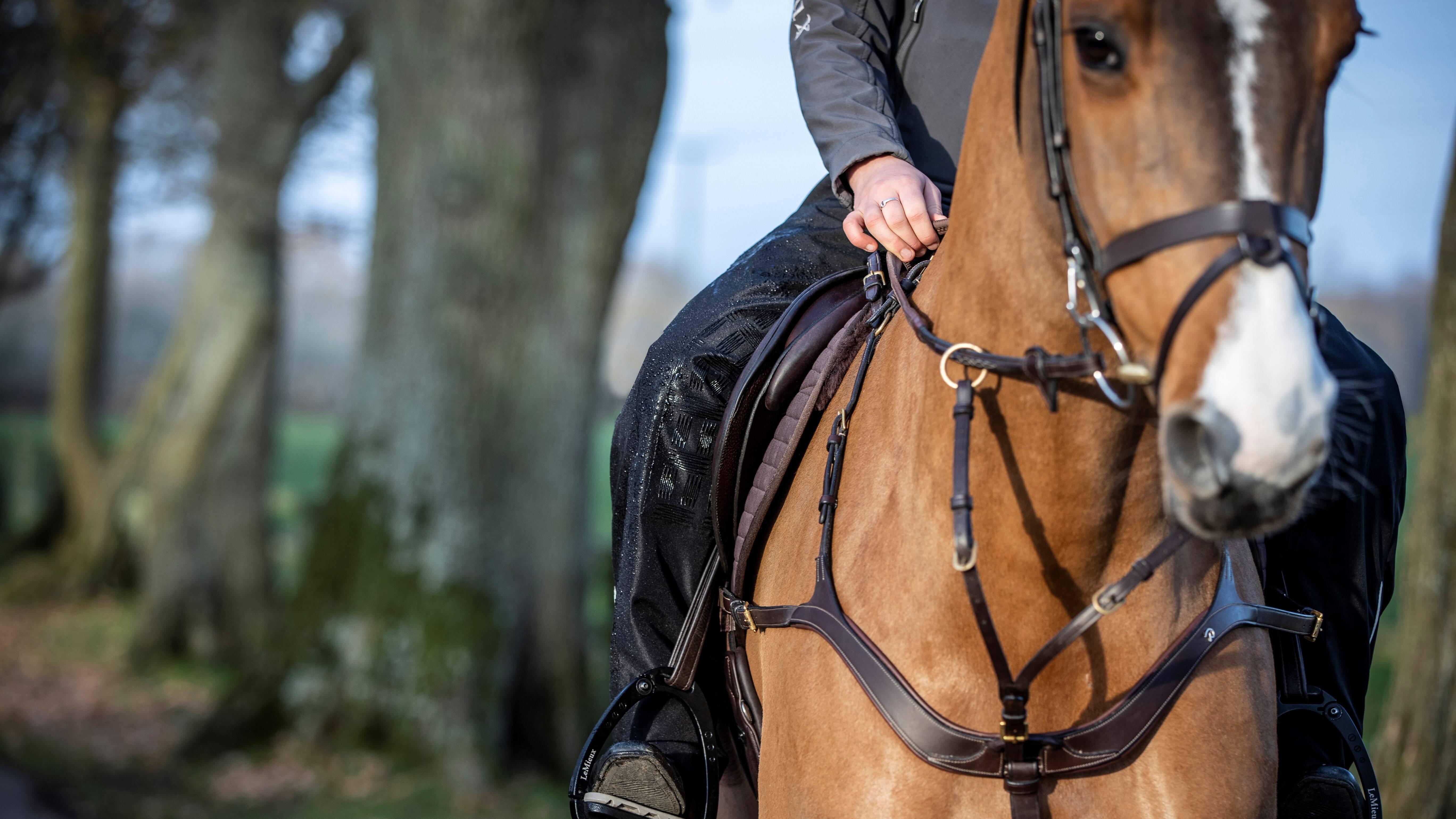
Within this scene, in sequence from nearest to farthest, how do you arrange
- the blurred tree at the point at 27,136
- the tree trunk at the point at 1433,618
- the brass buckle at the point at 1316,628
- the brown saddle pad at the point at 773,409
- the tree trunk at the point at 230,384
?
the brass buckle at the point at 1316,628
the brown saddle pad at the point at 773,409
the tree trunk at the point at 1433,618
the tree trunk at the point at 230,384
the blurred tree at the point at 27,136

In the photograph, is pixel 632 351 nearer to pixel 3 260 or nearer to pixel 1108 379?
pixel 1108 379

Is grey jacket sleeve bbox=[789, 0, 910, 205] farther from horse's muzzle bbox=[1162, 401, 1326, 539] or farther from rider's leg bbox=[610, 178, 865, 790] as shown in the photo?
horse's muzzle bbox=[1162, 401, 1326, 539]

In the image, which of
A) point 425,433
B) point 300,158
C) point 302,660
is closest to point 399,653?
point 302,660

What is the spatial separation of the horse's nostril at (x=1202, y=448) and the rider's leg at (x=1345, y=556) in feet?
3.66

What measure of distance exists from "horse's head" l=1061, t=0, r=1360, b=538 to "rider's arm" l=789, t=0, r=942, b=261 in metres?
0.58

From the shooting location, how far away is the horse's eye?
1.37m

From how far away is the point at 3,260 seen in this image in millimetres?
14805

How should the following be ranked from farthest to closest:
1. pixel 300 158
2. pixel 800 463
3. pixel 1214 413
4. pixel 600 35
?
1. pixel 300 158
2. pixel 600 35
3. pixel 800 463
4. pixel 1214 413

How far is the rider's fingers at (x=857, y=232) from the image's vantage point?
2090 mm

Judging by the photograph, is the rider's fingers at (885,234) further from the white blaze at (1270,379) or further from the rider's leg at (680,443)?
the white blaze at (1270,379)

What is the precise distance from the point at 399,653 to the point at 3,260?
38.6 feet

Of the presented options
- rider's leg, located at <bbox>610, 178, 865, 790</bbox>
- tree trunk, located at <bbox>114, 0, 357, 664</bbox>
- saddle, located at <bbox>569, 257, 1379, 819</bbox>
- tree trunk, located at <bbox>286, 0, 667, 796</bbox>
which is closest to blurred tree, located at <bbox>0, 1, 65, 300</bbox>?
tree trunk, located at <bbox>114, 0, 357, 664</bbox>

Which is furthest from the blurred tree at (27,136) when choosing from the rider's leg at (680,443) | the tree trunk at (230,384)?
the rider's leg at (680,443)

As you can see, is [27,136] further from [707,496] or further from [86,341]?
[707,496]
